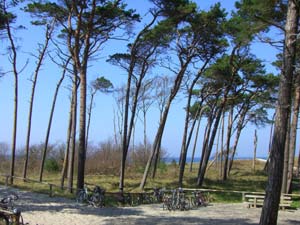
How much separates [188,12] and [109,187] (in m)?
9.52

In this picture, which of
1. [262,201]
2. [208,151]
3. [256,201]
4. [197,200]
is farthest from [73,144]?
[208,151]

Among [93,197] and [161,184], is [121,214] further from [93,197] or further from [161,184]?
[161,184]

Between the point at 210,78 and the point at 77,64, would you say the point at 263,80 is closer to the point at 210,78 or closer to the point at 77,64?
the point at 210,78

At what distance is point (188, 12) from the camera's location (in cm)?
2119

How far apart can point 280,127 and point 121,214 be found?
778cm

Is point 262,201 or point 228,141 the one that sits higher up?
point 228,141

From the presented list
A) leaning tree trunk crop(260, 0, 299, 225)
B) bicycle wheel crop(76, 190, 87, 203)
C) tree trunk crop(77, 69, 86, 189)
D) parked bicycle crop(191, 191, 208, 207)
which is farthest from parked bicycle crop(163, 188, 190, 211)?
leaning tree trunk crop(260, 0, 299, 225)

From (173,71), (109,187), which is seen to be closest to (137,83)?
(173,71)

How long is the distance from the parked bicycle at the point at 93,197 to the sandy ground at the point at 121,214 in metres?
0.36

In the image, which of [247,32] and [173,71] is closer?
[247,32]

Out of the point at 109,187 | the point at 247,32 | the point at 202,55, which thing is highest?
A: the point at 202,55

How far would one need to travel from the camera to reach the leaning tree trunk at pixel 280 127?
28.0 feet

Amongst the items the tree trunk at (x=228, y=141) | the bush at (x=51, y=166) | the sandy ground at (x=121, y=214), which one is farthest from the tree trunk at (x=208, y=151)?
the bush at (x=51, y=166)

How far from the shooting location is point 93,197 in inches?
655
